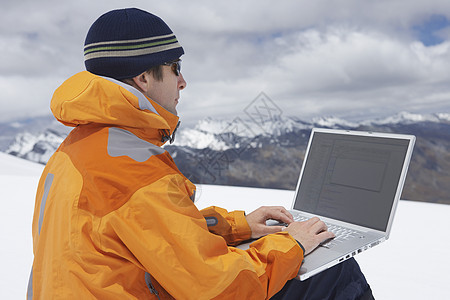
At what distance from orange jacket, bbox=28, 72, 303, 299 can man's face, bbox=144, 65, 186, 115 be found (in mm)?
107

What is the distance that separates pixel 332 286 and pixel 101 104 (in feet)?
2.47

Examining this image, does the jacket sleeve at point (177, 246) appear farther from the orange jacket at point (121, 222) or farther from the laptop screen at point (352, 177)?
the laptop screen at point (352, 177)

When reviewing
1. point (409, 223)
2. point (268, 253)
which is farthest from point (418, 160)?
point (268, 253)

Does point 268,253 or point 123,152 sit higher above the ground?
point 123,152

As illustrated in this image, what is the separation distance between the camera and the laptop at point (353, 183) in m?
1.22

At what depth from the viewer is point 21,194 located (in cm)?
395

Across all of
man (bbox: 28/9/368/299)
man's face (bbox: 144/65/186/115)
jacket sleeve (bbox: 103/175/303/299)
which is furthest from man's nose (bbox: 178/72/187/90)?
jacket sleeve (bbox: 103/175/303/299)

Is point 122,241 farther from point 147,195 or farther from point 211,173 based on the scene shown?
point 211,173

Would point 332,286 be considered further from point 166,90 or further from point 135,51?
point 135,51

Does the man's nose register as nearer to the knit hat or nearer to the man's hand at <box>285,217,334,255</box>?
the knit hat

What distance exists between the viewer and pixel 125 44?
2.95ft

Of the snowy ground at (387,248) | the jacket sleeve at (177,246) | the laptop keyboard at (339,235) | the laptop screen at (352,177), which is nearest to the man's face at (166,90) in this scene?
the jacket sleeve at (177,246)

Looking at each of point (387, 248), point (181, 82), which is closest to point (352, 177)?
point (181, 82)

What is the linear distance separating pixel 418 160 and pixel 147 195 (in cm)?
4377
